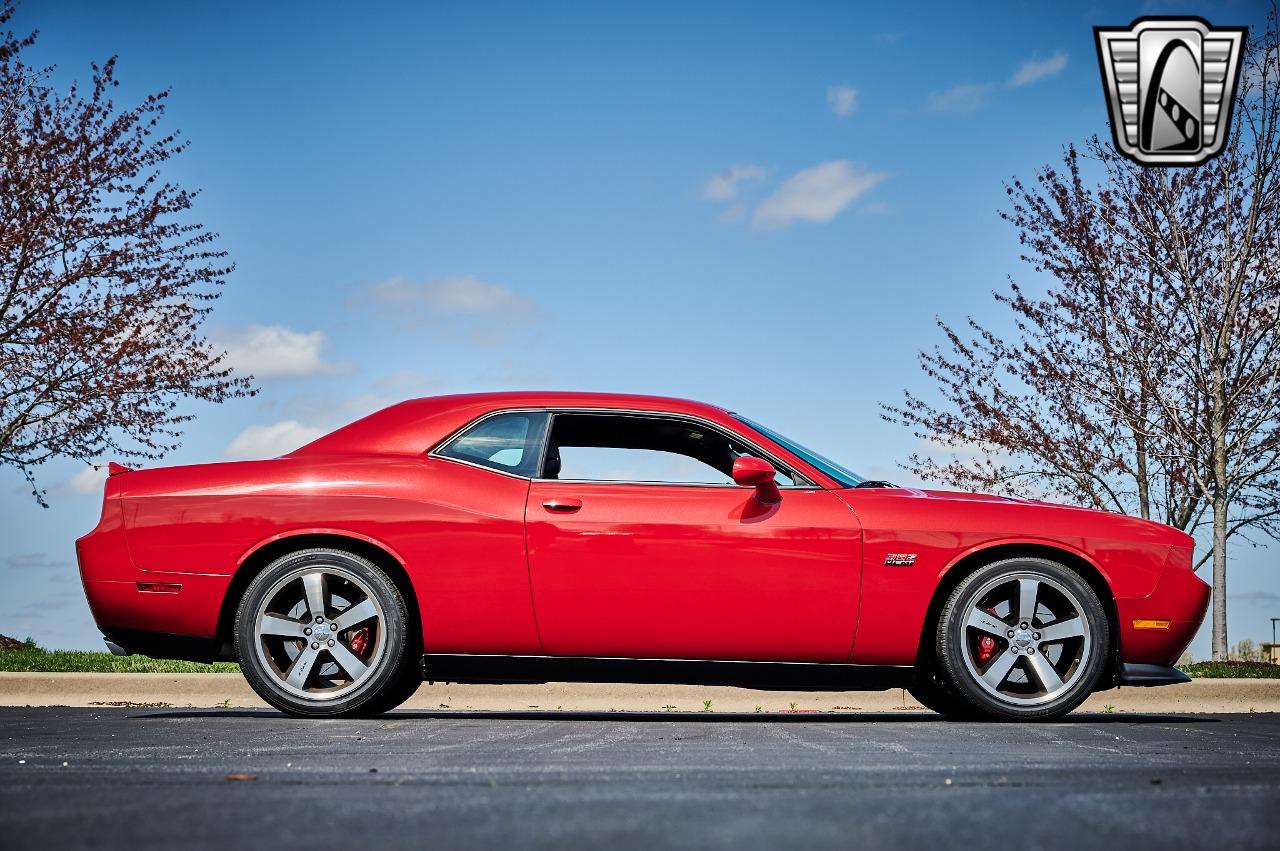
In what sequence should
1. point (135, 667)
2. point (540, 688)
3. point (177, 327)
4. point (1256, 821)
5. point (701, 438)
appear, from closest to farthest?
point (1256, 821)
point (701, 438)
point (540, 688)
point (135, 667)
point (177, 327)

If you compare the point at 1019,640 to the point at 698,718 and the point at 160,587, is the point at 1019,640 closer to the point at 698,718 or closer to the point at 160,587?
the point at 698,718

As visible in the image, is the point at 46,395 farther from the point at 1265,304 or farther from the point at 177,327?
the point at 1265,304

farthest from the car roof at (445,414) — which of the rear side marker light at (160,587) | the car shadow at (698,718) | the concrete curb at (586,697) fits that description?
the concrete curb at (586,697)

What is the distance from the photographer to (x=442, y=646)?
20.8 feet

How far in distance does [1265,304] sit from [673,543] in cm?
1326

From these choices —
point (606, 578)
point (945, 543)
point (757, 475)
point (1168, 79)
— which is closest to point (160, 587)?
point (606, 578)

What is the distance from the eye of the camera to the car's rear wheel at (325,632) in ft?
20.7

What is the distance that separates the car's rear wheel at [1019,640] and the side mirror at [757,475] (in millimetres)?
1027

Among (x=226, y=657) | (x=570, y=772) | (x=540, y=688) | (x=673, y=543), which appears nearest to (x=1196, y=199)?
(x=540, y=688)

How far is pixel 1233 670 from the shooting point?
12516 mm

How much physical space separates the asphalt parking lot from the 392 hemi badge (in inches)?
290

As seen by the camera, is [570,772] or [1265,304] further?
[1265,304]

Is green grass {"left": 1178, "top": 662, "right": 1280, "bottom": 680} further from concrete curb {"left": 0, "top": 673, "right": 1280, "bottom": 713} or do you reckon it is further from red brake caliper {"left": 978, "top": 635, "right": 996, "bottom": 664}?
red brake caliper {"left": 978, "top": 635, "right": 996, "bottom": 664}

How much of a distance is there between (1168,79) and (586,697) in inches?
303
